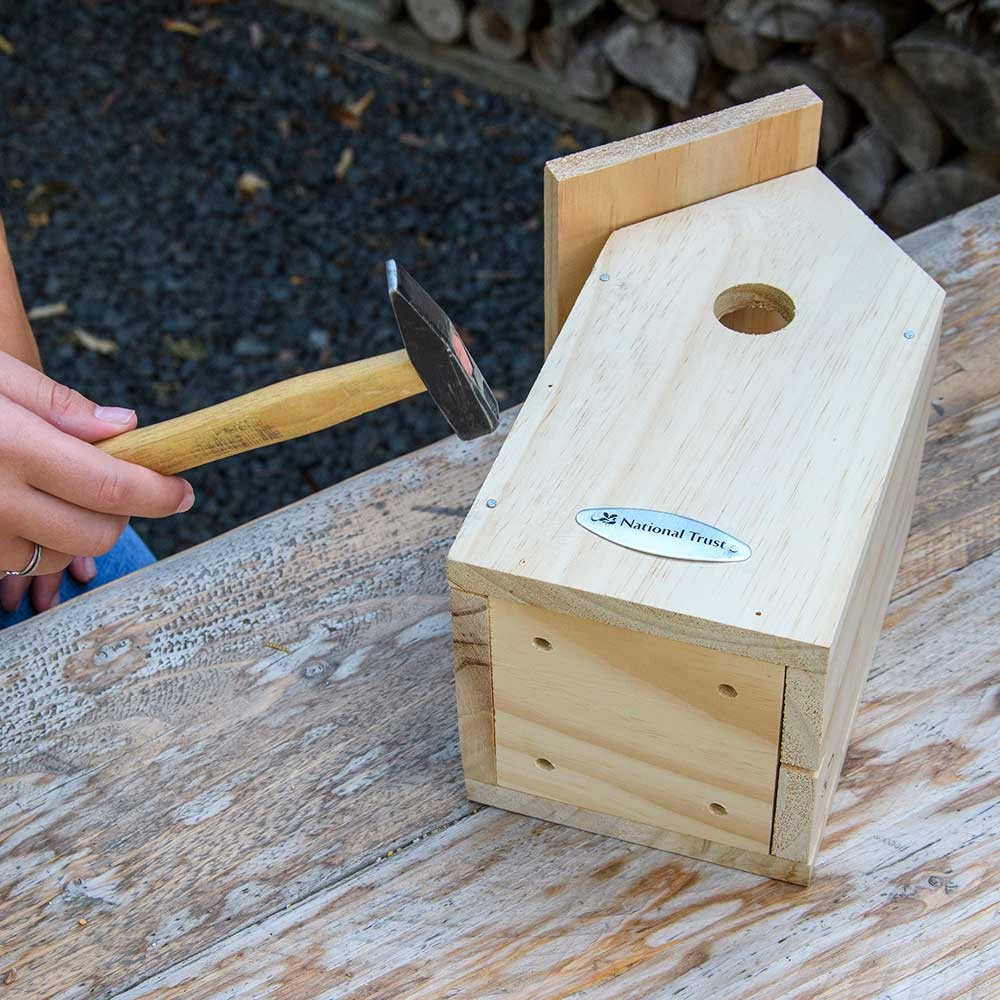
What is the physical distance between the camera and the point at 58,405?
52.1 inches

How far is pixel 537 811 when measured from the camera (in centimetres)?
133

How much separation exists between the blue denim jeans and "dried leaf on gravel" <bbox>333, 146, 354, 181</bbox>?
2311mm

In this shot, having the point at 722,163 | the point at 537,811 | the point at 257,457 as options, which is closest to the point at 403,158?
the point at 257,457

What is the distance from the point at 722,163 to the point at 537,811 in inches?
29.5

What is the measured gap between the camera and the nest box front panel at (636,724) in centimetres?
114

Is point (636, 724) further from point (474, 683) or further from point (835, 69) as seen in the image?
point (835, 69)

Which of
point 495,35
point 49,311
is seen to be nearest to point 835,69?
point 495,35

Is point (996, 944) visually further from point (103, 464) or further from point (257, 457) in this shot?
point (257, 457)

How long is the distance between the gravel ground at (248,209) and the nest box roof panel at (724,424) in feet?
6.39

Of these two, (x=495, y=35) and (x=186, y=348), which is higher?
(x=495, y=35)

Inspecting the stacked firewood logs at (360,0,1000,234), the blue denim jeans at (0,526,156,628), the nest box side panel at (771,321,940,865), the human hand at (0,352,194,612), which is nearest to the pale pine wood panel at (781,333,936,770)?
the nest box side panel at (771,321,940,865)

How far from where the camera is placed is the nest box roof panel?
1.09 m

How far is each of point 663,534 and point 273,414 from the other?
44 cm

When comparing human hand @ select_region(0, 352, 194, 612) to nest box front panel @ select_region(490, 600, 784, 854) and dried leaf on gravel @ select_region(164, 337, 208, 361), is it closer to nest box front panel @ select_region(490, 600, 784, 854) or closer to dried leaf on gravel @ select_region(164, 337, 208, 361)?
nest box front panel @ select_region(490, 600, 784, 854)
